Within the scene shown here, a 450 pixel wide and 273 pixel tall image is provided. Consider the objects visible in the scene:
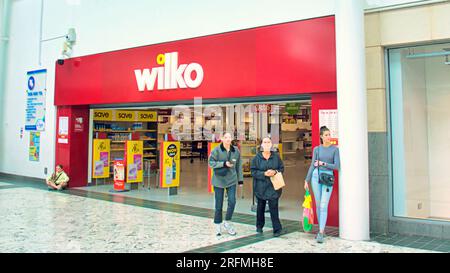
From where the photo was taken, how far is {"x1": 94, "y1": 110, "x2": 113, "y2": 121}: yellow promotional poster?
11.4 m

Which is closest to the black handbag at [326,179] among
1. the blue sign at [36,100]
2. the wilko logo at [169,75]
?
the wilko logo at [169,75]

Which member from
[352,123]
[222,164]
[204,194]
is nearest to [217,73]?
[222,164]

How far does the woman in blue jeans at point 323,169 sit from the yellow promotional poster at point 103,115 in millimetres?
7743

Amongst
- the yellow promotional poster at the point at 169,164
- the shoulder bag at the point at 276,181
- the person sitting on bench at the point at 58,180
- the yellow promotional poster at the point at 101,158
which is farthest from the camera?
the yellow promotional poster at the point at 101,158

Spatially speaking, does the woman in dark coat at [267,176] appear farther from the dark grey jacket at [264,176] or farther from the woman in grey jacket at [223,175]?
the woman in grey jacket at [223,175]

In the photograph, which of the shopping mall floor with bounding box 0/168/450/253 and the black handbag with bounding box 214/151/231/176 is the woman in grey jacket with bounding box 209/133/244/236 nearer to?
the black handbag with bounding box 214/151/231/176

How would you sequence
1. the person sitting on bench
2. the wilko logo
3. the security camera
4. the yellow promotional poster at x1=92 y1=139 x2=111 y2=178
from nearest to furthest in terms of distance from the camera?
the wilko logo < the person sitting on bench < the security camera < the yellow promotional poster at x1=92 y1=139 x2=111 y2=178

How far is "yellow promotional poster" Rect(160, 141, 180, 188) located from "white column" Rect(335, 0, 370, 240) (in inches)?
190

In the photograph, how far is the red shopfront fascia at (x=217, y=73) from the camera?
20.7 ft

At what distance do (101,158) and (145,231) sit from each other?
569cm

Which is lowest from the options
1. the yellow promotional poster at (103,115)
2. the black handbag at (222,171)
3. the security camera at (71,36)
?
the black handbag at (222,171)

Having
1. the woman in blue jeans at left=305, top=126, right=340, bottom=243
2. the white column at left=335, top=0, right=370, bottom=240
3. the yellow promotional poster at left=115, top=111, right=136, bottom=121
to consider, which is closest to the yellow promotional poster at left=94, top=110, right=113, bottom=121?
the yellow promotional poster at left=115, top=111, right=136, bottom=121

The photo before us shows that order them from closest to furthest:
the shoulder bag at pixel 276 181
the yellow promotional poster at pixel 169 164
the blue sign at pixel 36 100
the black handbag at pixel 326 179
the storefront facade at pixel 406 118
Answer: the black handbag at pixel 326 179
the shoulder bag at pixel 276 181
the storefront facade at pixel 406 118
the yellow promotional poster at pixel 169 164
the blue sign at pixel 36 100

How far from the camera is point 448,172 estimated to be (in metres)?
5.88
